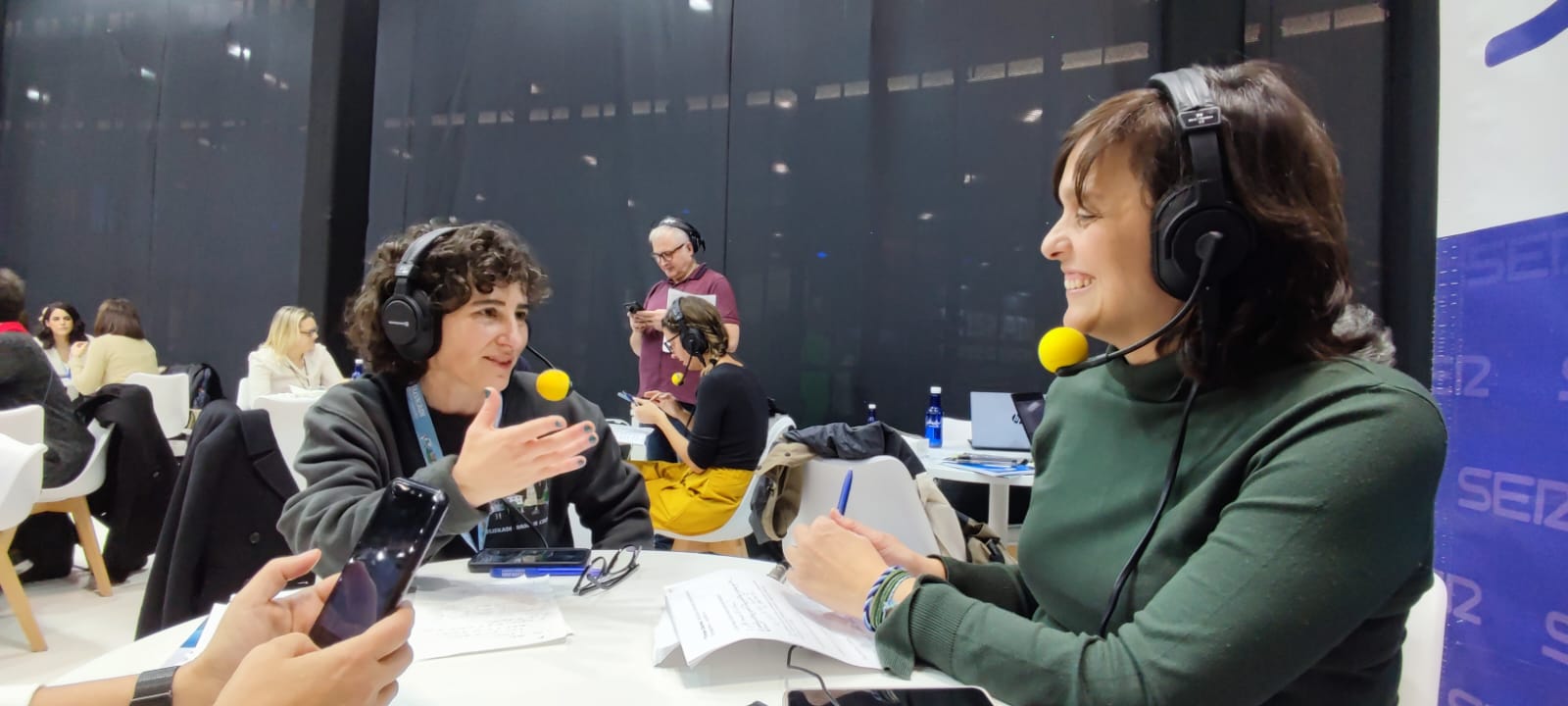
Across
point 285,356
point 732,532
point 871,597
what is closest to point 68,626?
point 285,356

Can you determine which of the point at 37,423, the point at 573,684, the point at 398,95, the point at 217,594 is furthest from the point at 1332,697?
the point at 398,95

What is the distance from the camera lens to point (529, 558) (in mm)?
1131

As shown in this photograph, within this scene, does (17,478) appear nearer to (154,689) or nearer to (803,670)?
(154,689)

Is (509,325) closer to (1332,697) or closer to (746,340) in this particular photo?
(1332,697)

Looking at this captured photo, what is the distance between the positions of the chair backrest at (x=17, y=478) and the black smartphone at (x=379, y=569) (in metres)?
2.39

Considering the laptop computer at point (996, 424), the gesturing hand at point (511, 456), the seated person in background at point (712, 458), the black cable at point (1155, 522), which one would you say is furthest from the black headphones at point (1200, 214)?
the laptop computer at point (996, 424)

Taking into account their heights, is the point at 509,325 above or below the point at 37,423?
above

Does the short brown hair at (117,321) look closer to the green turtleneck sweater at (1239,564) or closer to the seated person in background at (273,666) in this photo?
the seated person in background at (273,666)

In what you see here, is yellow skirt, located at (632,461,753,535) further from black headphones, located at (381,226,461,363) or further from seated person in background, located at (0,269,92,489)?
seated person in background, located at (0,269,92,489)

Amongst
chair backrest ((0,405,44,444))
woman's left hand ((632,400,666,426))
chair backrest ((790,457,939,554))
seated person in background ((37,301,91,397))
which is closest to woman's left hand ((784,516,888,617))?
chair backrest ((790,457,939,554))

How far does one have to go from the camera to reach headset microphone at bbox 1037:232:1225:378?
0.69 meters

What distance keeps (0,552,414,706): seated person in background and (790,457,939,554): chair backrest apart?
1.34 m

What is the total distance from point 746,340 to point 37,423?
3192 mm

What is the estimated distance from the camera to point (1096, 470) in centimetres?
86
